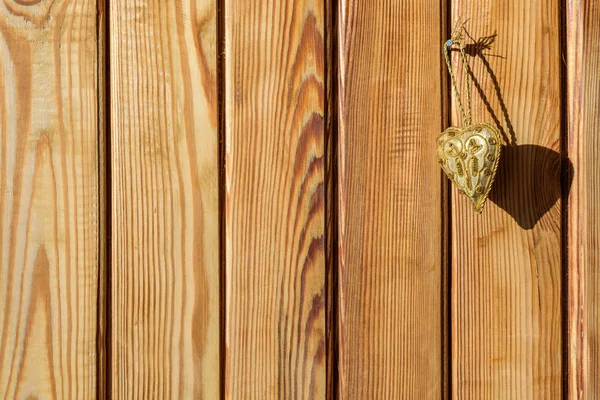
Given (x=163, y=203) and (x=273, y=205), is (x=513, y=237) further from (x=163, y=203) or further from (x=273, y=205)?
(x=163, y=203)

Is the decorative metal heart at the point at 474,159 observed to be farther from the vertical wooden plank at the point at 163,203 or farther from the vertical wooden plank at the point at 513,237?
the vertical wooden plank at the point at 163,203

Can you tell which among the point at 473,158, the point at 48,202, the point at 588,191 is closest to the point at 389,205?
the point at 473,158

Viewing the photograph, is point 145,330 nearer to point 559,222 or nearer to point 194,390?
point 194,390

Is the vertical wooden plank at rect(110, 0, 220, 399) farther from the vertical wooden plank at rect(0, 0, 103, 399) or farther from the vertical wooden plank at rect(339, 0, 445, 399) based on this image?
the vertical wooden plank at rect(339, 0, 445, 399)

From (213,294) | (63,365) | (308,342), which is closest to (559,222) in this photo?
(308,342)

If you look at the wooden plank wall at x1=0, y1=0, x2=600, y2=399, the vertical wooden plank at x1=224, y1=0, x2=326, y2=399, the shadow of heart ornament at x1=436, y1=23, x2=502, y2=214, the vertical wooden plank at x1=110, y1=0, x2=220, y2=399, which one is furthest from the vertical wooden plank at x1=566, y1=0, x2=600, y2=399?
the vertical wooden plank at x1=110, y1=0, x2=220, y2=399

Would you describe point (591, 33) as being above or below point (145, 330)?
above

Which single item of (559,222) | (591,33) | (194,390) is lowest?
(194,390)
